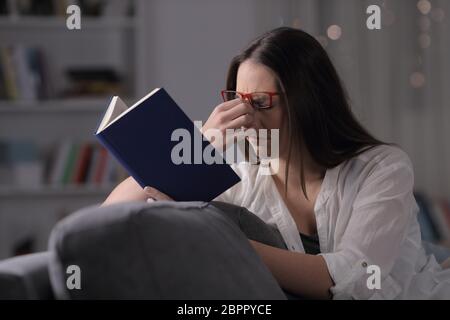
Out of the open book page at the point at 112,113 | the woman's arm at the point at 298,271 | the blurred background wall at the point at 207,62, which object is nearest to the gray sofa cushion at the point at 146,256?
the woman's arm at the point at 298,271

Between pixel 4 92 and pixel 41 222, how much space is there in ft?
2.11

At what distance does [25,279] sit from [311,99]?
681 mm

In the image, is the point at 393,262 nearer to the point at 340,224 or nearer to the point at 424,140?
the point at 340,224

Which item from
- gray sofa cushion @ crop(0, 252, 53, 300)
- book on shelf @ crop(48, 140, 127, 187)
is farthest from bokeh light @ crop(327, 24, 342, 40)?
gray sofa cushion @ crop(0, 252, 53, 300)

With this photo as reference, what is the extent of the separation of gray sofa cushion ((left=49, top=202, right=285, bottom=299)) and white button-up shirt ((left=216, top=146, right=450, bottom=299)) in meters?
0.28

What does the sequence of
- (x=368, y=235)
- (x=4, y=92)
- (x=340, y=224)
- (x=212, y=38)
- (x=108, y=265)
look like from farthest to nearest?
(x=212, y=38)
(x=4, y=92)
(x=340, y=224)
(x=368, y=235)
(x=108, y=265)

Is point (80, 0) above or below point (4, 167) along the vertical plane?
above

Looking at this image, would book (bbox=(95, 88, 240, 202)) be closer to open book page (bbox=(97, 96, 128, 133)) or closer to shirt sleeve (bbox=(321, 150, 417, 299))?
open book page (bbox=(97, 96, 128, 133))

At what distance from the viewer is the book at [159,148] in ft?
3.61

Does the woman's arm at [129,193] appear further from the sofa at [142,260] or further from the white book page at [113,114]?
the sofa at [142,260]

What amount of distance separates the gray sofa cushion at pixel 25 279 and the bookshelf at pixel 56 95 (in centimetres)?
233

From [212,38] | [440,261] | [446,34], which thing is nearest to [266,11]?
[212,38]

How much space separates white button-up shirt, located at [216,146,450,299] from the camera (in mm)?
1149

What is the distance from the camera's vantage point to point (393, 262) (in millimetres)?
1193
